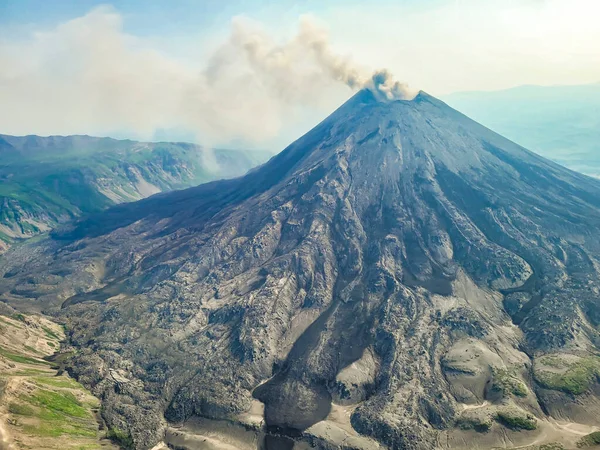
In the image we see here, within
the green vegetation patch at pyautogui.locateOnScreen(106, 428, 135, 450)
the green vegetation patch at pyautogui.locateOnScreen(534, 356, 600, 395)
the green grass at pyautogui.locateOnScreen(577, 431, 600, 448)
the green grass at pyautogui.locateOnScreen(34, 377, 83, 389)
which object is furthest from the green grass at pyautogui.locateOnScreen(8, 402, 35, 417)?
the green vegetation patch at pyautogui.locateOnScreen(534, 356, 600, 395)

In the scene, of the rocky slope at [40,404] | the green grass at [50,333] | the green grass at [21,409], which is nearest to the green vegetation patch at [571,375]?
the rocky slope at [40,404]

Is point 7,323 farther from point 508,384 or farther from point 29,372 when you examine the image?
point 508,384

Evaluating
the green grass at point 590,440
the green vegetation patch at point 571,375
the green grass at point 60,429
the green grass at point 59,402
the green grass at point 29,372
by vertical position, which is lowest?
the green grass at point 60,429

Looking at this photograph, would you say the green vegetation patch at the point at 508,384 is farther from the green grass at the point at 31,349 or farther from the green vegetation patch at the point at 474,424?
the green grass at the point at 31,349

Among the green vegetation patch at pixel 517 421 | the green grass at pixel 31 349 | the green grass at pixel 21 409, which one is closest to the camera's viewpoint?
the green grass at pixel 21 409

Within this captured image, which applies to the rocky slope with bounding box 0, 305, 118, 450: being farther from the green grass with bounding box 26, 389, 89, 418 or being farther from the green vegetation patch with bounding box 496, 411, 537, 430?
the green vegetation patch with bounding box 496, 411, 537, 430

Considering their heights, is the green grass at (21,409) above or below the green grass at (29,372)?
below

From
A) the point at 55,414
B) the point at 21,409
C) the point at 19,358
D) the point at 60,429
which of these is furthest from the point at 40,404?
the point at 19,358
